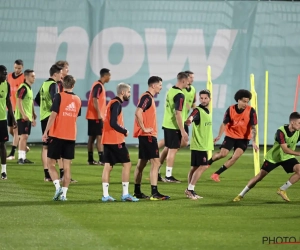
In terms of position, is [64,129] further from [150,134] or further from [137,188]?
[137,188]

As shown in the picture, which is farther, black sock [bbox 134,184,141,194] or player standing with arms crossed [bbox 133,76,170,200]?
black sock [bbox 134,184,141,194]

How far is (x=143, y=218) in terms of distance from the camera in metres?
12.0

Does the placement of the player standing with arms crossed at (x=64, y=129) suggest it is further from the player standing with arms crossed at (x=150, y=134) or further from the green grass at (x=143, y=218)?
the player standing with arms crossed at (x=150, y=134)

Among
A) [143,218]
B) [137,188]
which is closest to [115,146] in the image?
[137,188]

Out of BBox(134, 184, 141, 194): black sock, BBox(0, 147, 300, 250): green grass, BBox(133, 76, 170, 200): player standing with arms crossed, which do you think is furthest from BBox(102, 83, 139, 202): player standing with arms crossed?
BBox(134, 184, 141, 194): black sock

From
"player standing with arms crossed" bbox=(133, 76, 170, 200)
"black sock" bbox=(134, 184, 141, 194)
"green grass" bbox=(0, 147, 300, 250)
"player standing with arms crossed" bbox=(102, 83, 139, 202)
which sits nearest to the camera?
"green grass" bbox=(0, 147, 300, 250)

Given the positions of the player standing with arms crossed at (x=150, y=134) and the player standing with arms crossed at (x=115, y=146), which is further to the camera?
the player standing with arms crossed at (x=150, y=134)

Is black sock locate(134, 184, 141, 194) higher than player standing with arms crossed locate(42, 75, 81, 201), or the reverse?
player standing with arms crossed locate(42, 75, 81, 201)

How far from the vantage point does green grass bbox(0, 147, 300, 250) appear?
10086 millimetres

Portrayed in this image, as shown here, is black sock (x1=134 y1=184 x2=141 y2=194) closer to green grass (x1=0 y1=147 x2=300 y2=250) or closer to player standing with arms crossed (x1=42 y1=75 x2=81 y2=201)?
green grass (x1=0 y1=147 x2=300 y2=250)

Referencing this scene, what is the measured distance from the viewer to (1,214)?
12180mm

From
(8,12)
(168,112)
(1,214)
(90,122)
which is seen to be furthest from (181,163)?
(1,214)

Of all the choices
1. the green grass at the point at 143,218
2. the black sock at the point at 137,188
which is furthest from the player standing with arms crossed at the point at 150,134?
the green grass at the point at 143,218

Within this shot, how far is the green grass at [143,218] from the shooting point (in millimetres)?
10086
